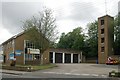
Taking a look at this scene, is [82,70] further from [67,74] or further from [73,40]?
[73,40]

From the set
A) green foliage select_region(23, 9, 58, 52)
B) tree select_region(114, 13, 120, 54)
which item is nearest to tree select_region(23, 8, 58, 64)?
green foliage select_region(23, 9, 58, 52)

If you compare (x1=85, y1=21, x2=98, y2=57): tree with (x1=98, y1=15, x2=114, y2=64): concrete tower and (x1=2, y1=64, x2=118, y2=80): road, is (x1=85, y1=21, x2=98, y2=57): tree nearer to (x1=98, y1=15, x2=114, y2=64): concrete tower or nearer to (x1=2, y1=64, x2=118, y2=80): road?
(x1=98, y1=15, x2=114, y2=64): concrete tower

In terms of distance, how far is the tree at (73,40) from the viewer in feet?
273

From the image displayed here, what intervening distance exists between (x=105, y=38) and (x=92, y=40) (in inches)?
661

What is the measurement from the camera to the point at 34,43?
48.6 metres

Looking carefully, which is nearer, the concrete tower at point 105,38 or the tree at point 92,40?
the concrete tower at point 105,38

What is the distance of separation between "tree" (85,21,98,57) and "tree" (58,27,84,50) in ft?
7.73

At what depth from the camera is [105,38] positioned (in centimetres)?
6450

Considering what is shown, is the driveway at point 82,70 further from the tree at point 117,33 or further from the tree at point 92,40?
the tree at point 92,40

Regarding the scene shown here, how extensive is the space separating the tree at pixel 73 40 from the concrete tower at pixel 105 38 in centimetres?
1624

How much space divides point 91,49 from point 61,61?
14975mm

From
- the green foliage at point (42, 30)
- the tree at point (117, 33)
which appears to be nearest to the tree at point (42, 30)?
the green foliage at point (42, 30)

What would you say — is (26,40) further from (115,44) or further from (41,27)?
(115,44)

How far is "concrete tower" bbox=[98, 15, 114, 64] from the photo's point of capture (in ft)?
211
